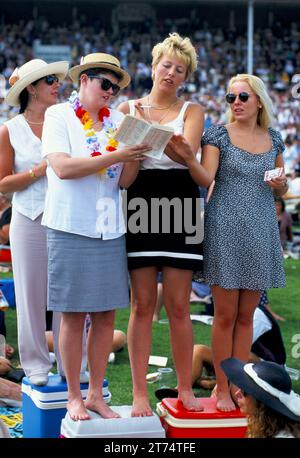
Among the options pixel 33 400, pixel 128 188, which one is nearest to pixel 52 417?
pixel 33 400

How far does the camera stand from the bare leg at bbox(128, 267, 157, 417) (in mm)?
3865

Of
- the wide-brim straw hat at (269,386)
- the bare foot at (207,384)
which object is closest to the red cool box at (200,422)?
the wide-brim straw hat at (269,386)

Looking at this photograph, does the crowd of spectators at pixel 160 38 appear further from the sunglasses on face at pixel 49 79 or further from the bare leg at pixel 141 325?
the bare leg at pixel 141 325

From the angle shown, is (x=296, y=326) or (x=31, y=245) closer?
(x=31, y=245)

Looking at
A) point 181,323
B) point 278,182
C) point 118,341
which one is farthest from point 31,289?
point 118,341

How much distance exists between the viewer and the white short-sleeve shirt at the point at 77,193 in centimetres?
368

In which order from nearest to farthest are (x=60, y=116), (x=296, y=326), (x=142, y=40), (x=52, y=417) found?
(x=60, y=116) → (x=52, y=417) → (x=296, y=326) → (x=142, y=40)

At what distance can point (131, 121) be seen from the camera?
3.47m

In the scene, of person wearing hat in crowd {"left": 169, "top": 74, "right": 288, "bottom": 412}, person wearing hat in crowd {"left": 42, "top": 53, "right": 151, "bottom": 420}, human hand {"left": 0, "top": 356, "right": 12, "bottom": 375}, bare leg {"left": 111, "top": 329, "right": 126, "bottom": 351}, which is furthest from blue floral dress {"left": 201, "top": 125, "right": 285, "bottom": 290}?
bare leg {"left": 111, "top": 329, "right": 126, "bottom": 351}

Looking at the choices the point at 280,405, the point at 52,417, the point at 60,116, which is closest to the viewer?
the point at 280,405

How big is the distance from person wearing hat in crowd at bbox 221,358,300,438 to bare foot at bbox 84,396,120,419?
2.72 ft

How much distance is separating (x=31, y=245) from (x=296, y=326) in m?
4.06

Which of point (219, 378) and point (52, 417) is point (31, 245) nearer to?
point (52, 417)

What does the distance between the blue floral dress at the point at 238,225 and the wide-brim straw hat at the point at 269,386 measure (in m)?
0.82
